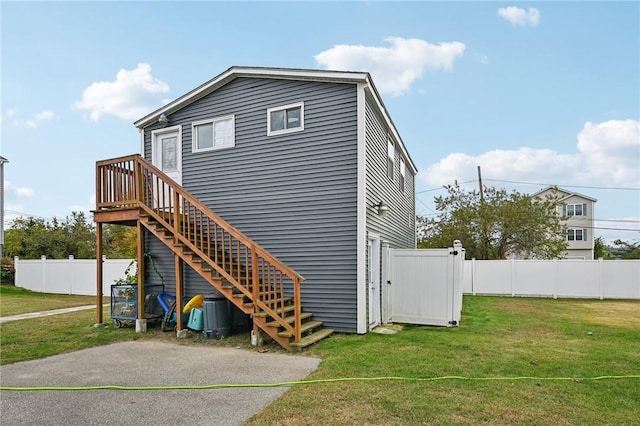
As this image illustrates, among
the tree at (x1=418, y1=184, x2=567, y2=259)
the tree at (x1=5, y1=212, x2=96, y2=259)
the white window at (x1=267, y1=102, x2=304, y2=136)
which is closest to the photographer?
the white window at (x1=267, y1=102, x2=304, y2=136)

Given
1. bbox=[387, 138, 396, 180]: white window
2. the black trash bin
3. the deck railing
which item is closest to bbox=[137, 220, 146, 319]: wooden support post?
the deck railing

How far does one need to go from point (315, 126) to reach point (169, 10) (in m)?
5.16

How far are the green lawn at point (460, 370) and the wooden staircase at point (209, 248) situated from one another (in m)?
0.68

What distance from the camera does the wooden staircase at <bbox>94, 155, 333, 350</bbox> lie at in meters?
6.48

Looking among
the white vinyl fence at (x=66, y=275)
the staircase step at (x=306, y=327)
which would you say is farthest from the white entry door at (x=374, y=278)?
the white vinyl fence at (x=66, y=275)

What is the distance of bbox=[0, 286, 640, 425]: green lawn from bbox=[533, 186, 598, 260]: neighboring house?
80.4 feet

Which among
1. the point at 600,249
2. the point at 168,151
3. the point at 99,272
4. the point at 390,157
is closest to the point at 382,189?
the point at 390,157

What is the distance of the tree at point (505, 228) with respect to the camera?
20.0 m

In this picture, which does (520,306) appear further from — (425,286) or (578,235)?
(578,235)

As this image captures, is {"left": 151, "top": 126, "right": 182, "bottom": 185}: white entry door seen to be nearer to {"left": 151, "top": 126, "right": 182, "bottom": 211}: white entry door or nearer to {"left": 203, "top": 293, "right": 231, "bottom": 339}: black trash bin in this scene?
{"left": 151, "top": 126, "right": 182, "bottom": 211}: white entry door

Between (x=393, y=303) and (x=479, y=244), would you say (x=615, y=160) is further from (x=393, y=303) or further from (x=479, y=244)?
(x=393, y=303)

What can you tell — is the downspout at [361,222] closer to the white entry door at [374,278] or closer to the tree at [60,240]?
the white entry door at [374,278]

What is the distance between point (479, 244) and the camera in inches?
812

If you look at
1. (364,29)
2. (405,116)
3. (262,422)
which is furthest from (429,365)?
(405,116)
